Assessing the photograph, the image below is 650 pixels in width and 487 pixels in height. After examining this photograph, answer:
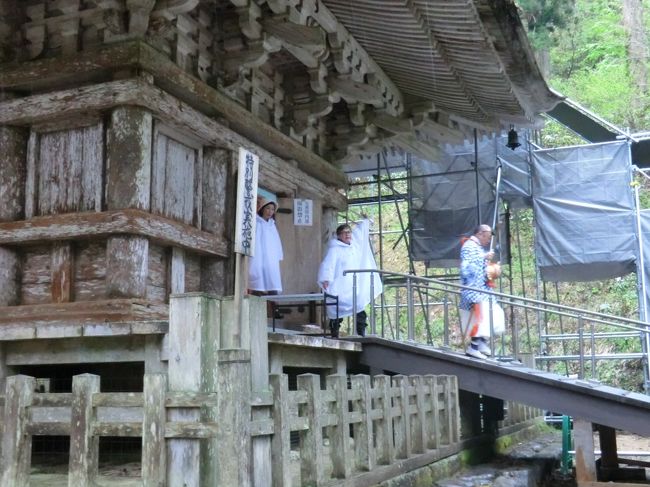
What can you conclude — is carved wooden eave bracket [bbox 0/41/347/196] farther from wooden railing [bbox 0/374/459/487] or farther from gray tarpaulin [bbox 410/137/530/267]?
gray tarpaulin [bbox 410/137/530/267]

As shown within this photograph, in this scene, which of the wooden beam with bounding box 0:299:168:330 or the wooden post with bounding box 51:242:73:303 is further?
the wooden post with bounding box 51:242:73:303

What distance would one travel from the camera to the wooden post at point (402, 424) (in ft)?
20.0

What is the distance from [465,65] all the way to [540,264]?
498 centimetres

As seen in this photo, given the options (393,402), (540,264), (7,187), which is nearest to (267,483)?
(393,402)

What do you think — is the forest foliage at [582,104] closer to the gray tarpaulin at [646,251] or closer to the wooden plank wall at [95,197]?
the gray tarpaulin at [646,251]

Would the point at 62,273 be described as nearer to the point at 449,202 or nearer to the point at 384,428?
the point at 384,428

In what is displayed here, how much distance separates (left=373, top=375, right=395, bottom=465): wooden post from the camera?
572cm

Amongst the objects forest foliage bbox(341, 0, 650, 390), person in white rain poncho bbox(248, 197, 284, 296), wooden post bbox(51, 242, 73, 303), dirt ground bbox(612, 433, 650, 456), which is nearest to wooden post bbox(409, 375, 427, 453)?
person in white rain poncho bbox(248, 197, 284, 296)

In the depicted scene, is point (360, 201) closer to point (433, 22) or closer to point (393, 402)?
point (433, 22)

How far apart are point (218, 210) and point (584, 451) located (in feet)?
14.5

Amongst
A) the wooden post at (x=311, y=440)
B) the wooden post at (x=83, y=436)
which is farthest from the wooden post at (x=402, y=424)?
the wooden post at (x=83, y=436)

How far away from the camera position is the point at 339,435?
16.2ft

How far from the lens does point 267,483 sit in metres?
4.11

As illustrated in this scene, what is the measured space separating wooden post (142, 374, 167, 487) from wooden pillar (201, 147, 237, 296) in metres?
3.21
